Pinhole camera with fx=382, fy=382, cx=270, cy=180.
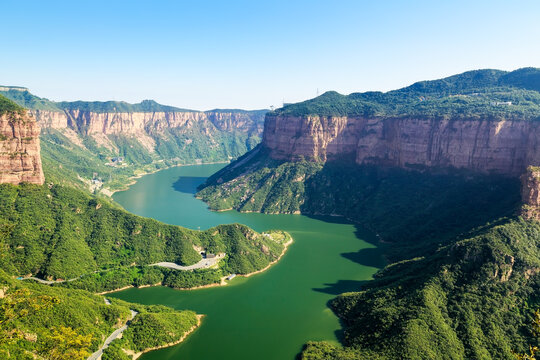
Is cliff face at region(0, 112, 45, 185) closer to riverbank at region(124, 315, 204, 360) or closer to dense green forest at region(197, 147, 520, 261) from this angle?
riverbank at region(124, 315, 204, 360)

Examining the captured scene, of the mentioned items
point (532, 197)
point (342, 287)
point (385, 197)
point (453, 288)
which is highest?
point (532, 197)

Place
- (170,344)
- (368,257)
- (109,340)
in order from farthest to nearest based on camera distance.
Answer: (368,257) < (170,344) < (109,340)

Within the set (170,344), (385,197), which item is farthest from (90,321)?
(385,197)

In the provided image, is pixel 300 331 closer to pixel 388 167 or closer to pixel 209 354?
pixel 209 354

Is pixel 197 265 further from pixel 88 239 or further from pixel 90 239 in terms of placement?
pixel 88 239

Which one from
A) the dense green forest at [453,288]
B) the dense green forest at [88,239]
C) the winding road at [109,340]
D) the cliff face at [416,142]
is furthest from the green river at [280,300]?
the cliff face at [416,142]
